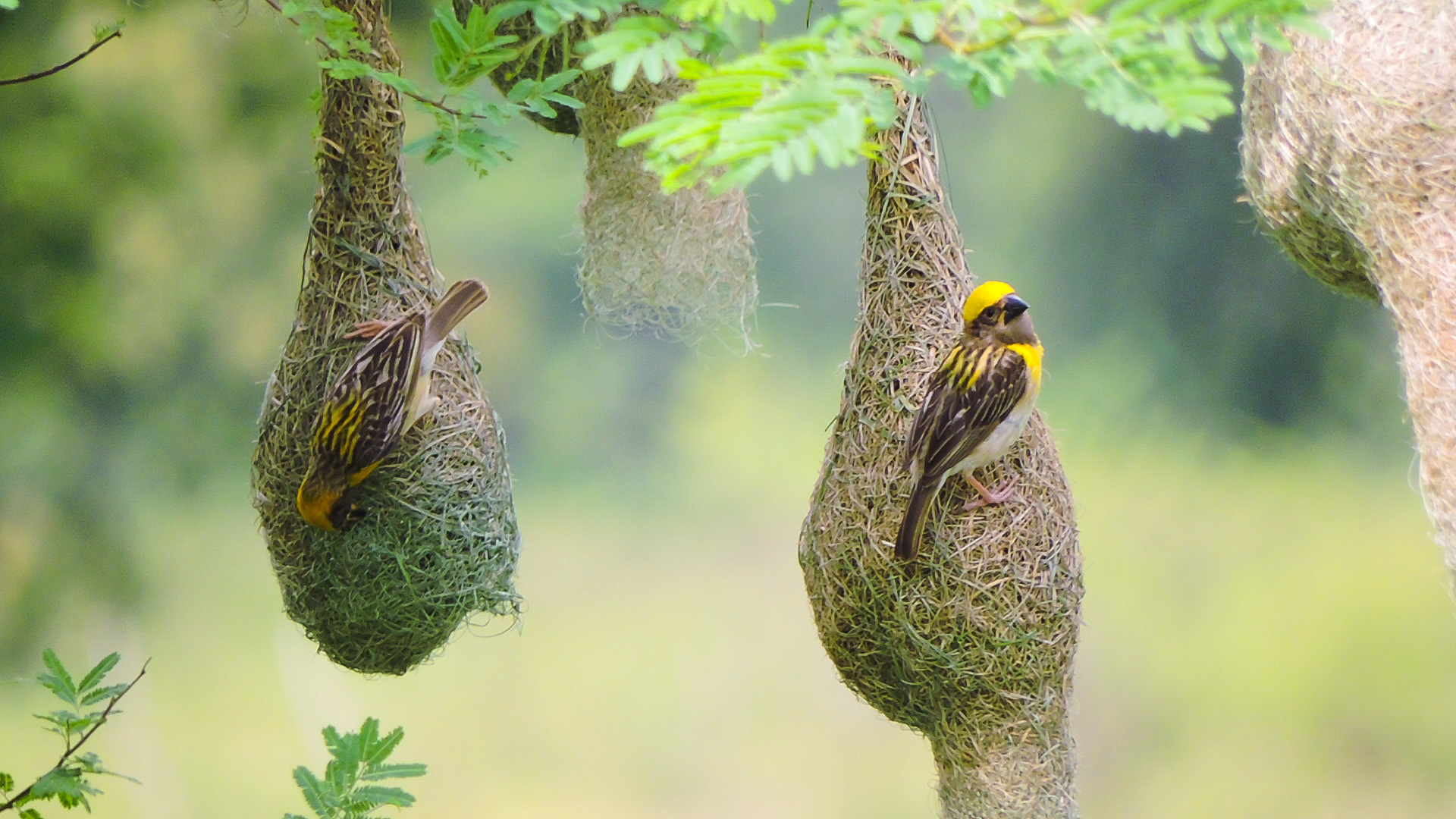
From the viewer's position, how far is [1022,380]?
1.54 m

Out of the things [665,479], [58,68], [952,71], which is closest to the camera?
[952,71]

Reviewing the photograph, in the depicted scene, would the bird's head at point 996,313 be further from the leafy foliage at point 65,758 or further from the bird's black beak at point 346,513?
the leafy foliage at point 65,758

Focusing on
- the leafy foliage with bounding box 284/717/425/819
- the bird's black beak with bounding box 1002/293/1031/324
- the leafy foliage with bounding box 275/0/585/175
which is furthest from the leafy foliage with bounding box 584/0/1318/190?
the leafy foliage with bounding box 284/717/425/819

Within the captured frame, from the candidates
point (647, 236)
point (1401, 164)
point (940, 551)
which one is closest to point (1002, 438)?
point (940, 551)

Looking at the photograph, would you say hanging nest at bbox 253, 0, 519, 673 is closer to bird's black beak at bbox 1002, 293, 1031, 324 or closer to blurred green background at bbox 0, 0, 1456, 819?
blurred green background at bbox 0, 0, 1456, 819

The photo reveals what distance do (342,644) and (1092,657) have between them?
1.76m

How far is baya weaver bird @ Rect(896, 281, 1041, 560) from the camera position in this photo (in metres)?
1.51

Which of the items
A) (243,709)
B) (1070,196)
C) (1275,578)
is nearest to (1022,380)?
(1070,196)

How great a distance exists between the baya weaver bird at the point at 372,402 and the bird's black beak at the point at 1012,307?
836 millimetres

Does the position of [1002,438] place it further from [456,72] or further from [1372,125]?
[456,72]

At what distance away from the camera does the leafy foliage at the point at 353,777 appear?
1.60 metres

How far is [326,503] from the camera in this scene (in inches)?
67.3

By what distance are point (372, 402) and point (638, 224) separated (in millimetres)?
672

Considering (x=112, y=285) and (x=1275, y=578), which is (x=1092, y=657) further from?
(x=112, y=285)
